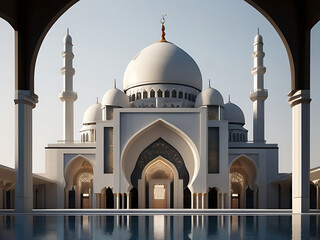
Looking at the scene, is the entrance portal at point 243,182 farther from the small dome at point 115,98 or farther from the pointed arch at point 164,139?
the small dome at point 115,98

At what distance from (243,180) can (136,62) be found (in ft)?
33.0

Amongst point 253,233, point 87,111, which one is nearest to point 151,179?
point 87,111

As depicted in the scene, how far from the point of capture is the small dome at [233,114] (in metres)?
23.9

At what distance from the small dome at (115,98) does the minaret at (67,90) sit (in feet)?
6.06

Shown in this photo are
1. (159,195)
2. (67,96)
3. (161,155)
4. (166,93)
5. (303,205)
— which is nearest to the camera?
(303,205)

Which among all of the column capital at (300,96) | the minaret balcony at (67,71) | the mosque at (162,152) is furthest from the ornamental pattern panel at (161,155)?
the column capital at (300,96)

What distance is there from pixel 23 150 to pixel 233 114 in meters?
18.0

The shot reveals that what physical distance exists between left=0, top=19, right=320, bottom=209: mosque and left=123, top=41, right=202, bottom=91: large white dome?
62 millimetres

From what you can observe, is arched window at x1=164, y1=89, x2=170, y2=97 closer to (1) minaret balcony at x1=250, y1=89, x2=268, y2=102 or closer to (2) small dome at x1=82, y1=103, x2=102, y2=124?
(1) minaret balcony at x1=250, y1=89, x2=268, y2=102

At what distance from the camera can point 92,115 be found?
80.0ft

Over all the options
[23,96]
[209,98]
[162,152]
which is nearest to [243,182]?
[209,98]

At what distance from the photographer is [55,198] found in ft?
62.3

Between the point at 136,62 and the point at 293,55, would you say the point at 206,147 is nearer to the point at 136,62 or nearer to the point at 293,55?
the point at 136,62

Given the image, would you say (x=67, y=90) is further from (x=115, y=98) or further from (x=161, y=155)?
(x=161, y=155)
